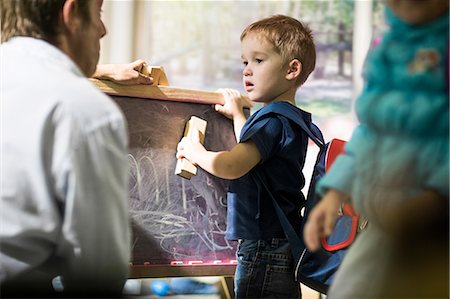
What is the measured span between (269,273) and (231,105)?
0.34 metres

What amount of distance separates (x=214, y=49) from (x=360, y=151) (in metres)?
1.80

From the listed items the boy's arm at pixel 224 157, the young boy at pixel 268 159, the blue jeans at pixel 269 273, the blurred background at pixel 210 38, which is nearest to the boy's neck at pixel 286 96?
the young boy at pixel 268 159

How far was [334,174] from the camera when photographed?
0.79m

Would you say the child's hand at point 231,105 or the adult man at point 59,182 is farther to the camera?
the child's hand at point 231,105

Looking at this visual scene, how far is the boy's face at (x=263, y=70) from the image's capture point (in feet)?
4.21

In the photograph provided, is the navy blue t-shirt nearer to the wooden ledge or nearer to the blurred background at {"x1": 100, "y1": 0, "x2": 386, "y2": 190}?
the wooden ledge

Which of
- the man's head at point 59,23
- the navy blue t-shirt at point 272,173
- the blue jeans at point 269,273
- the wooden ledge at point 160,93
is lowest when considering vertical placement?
the blue jeans at point 269,273

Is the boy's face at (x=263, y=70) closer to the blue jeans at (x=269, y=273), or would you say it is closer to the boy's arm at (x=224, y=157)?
the boy's arm at (x=224, y=157)

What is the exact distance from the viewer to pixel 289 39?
1.29 m

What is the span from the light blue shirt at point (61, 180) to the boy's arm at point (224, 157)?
0.40m

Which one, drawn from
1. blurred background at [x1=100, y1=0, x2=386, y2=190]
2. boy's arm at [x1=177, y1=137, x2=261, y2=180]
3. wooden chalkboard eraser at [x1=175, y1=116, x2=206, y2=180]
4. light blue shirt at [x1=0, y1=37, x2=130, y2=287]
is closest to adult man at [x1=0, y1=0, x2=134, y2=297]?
light blue shirt at [x1=0, y1=37, x2=130, y2=287]

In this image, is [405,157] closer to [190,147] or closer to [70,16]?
[70,16]

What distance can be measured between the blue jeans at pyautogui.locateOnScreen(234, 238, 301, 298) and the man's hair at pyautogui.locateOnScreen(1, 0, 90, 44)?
57 centimetres

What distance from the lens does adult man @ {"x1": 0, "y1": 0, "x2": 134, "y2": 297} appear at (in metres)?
0.83
